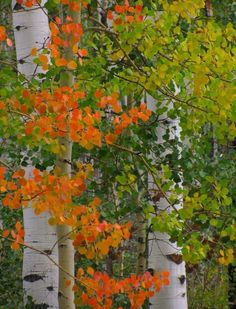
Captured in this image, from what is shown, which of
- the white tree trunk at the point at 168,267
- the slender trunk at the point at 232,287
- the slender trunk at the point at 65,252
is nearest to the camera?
the slender trunk at the point at 65,252

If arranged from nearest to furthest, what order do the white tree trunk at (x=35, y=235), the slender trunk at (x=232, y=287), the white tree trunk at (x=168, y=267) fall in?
1. the white tree trunk at (x=35, y=235)
2. the white tree trunk at (x=168, y=267)
3. the slender trunk at (x=232, y=287)

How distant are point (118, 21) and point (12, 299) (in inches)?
142

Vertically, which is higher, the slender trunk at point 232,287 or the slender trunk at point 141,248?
the slender trunk at point 141,248

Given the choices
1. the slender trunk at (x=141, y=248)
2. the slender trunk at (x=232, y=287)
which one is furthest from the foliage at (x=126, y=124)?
the slender trunk at (x=232, y=287)

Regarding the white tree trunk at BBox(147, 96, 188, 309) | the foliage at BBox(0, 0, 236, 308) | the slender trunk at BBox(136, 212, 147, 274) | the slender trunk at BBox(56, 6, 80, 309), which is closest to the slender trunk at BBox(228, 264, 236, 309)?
the slender trunk at BBox(136, 212, 147, 274)

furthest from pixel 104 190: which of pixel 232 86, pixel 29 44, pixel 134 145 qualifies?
pixel 232 86

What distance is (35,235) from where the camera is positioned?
5.54 meters

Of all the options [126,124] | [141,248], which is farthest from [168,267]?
[126,124]

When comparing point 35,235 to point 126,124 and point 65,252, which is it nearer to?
point 65,252

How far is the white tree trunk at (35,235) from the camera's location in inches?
217

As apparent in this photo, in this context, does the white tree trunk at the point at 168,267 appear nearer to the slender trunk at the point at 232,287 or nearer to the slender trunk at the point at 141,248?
the slender trunk at the point at 141,248

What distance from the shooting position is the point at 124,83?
5.50m

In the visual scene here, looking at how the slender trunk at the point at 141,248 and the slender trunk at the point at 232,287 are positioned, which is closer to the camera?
the slender trunk at the point at 141,248

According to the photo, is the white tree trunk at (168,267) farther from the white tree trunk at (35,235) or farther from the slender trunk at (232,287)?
the slender trunk at (232,287)
